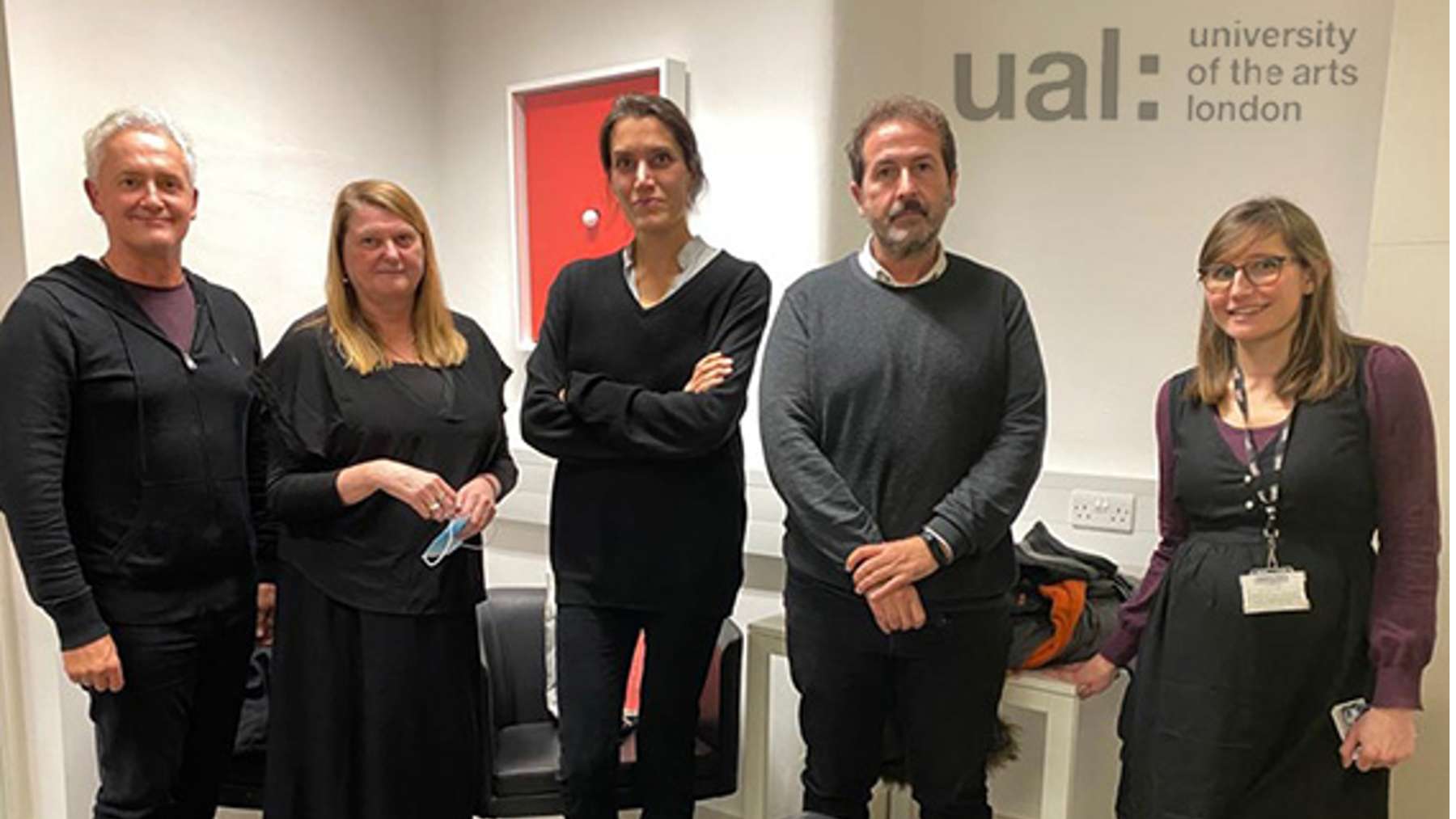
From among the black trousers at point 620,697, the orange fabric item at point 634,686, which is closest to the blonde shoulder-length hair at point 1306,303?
the black trousers at point 620,697

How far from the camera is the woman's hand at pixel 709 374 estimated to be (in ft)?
5.58

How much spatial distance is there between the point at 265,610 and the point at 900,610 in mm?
1240

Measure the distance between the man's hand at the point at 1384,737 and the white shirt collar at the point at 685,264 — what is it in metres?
1.31

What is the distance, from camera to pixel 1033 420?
1.66 m

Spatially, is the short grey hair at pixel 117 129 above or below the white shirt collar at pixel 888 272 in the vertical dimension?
above

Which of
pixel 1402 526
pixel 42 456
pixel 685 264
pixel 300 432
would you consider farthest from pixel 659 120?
pixel 1402 526

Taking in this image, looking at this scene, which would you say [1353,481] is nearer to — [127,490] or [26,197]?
[127,490]

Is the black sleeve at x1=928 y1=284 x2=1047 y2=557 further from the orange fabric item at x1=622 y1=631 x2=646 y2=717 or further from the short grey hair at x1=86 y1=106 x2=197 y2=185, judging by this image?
the short grey hair at x1=86 y1=106 x2=197 y2=185

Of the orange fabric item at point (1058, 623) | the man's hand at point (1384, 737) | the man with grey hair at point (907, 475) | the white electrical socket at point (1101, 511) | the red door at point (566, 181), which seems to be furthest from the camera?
the red door at point (566, 181)

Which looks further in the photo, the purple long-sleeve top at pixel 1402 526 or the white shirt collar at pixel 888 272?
the white shirt collar at pixel 888 272

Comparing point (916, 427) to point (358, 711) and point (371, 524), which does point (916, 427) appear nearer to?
point (371, 524)

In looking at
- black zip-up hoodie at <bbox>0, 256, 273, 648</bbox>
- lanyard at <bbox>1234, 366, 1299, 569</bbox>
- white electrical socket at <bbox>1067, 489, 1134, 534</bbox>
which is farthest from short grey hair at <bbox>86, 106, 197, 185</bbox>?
white electrical socket at <bbox>1067, 489, 1134, 534</bbox>

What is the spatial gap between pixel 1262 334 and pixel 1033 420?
1.28ft

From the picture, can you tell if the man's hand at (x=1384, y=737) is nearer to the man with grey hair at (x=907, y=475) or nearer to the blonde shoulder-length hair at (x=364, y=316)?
the man with grey hair at (x=907, y=475)
